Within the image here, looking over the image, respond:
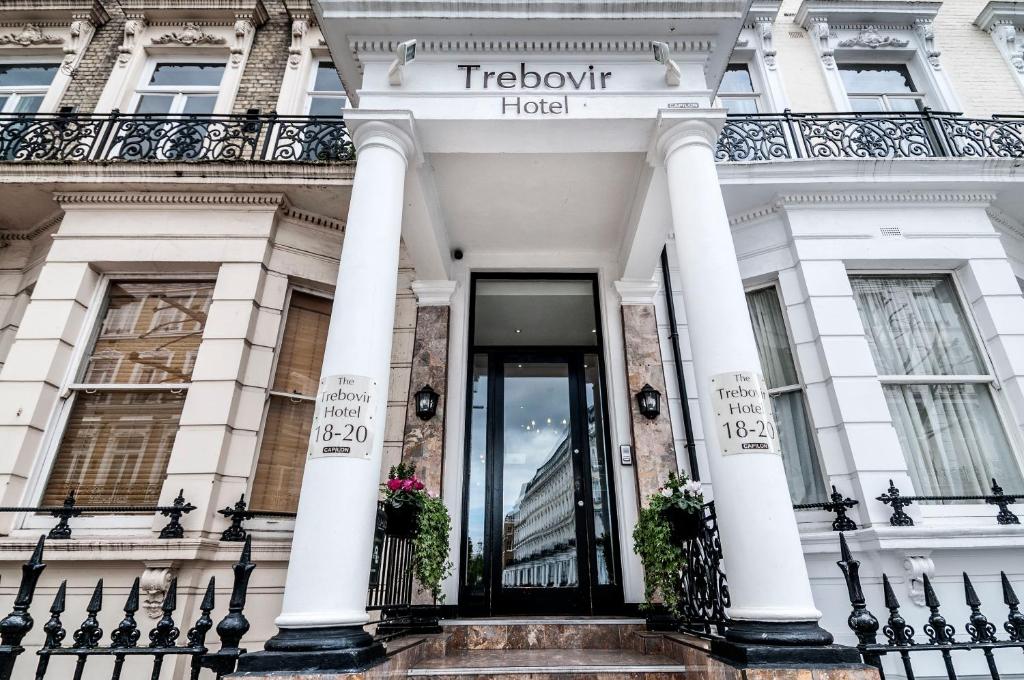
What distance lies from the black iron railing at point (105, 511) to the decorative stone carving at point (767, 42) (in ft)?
30.5

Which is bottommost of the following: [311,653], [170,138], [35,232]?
[311,653]

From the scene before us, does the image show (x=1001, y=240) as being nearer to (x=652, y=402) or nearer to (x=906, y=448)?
(x=906, y=448)

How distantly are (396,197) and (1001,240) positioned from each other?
23.3ft

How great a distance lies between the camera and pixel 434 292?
633 cm

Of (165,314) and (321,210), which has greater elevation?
(321,210)

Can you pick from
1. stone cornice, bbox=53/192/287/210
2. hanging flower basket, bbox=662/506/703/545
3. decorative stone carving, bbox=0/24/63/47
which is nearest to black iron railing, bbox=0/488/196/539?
stone cornice, bbox=53/192/287/210

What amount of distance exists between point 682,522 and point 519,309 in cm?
351

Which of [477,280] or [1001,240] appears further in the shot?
[477,280]

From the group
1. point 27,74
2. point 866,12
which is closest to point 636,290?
point 866,12

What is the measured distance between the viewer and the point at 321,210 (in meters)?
6.33

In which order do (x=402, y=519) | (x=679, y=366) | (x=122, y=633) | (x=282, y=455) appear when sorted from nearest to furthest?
1. (x=122, y=633)
2. (x=402, y=519)
3. (x=282, y=455)
4. (x=679, y=366)

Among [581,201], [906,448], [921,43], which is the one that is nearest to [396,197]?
[581,201]

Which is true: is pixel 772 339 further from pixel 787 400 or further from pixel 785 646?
pixel 785 646

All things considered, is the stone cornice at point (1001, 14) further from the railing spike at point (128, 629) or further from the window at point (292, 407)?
the railing spike at point (128, 629)
